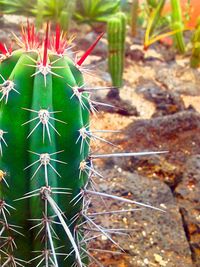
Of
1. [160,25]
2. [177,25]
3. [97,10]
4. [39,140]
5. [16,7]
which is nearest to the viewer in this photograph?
[39,140]

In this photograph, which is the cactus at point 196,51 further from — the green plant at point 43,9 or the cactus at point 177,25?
the green plant at point 43,9

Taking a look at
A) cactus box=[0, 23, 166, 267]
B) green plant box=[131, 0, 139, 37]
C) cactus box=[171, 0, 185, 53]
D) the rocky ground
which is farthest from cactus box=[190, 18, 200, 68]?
cactus box=[0, 23, 166, 267]

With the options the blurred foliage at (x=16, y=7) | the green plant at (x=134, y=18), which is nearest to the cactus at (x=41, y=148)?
the blurred foliage at (x=16, y=7)

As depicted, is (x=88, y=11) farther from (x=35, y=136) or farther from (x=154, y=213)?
(x=35, y=136)

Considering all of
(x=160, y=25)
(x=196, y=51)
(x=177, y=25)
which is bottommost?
(x=196, y=51)

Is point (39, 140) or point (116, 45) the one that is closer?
point (39, 140)

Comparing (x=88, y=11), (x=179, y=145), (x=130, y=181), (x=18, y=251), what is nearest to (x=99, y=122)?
(x=179, y=145)

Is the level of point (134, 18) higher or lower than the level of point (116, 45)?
higher

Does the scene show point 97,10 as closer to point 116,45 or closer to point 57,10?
point 57,10

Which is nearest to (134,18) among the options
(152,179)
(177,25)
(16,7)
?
(177,25)
